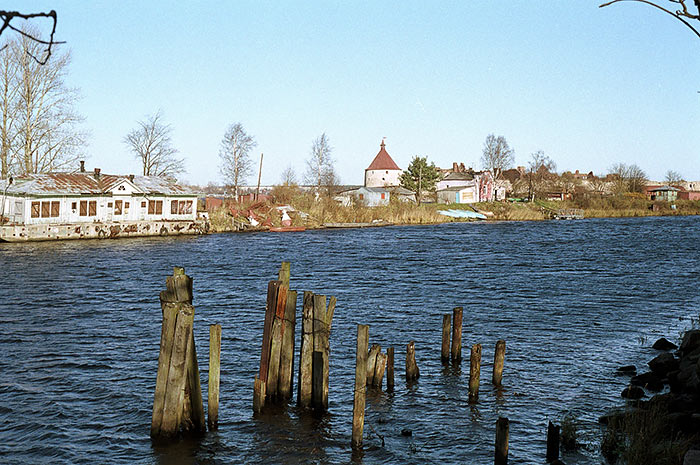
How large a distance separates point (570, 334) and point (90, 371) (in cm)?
1468

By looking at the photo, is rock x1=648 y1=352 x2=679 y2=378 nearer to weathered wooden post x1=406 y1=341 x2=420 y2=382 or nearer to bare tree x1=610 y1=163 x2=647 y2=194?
weathered wooden post x1=406 y1=341 x2=420 y2=382

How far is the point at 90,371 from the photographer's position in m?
15.7

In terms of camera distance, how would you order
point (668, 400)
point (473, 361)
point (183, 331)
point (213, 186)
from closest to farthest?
point (183, 331) → point (668, 400) → point (473, 361) → point (213, 186)

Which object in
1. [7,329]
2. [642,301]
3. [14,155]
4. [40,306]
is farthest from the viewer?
[14,155]

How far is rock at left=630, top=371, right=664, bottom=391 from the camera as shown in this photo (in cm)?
1439

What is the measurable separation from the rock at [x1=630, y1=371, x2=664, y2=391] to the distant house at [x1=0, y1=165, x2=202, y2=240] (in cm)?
4793

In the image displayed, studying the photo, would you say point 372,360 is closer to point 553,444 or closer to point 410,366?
point 410,366

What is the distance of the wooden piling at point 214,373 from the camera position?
35.5 ft

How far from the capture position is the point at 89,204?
179 ft

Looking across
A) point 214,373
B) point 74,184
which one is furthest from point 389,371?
point 74,184

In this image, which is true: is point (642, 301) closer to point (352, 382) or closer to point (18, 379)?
point (352, 382)

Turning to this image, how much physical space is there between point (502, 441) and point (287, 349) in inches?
171

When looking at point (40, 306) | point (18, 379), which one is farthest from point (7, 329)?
point (18, 379)

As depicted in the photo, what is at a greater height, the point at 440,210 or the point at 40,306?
the point at 440,210
